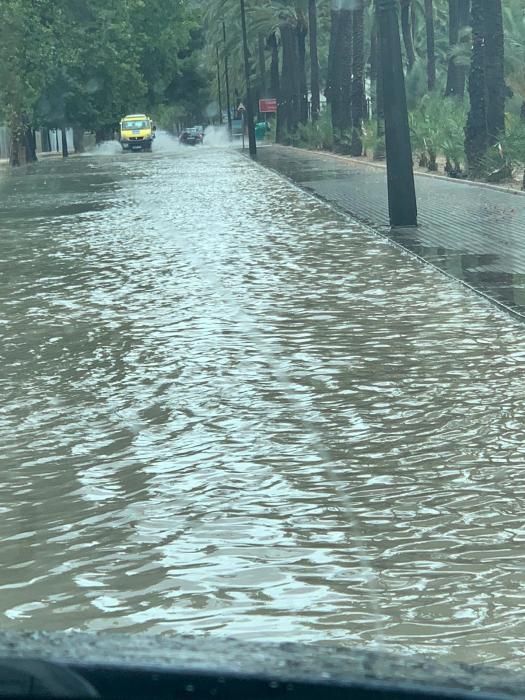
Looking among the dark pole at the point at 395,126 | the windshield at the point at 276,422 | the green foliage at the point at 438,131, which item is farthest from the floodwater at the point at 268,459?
the green foliage at the point at 438,131

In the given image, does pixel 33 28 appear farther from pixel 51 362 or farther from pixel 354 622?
pixel 354 622

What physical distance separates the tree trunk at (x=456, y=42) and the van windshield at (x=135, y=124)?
30.4 m

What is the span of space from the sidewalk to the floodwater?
22.7 inches

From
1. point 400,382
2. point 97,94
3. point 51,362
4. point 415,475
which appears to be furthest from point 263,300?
point 97,94

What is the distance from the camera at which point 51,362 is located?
10266 millimetres

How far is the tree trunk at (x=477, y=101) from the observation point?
32.1m

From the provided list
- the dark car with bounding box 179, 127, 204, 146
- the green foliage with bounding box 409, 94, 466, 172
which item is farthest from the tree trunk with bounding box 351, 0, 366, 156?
the dark car with bounding box 179, 127, 204, 146

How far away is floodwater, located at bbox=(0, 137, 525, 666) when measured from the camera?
4770mm

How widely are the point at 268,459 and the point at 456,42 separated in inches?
2095

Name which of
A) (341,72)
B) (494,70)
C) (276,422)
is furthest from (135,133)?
(276,422)

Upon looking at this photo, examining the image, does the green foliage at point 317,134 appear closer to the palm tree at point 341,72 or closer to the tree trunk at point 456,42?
the palm tree at point 341,72

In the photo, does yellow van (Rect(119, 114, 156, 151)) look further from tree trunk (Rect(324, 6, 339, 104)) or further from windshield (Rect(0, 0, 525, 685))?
windshield (Rect(0, 0, 525, 685))

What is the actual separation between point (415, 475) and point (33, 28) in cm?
5810

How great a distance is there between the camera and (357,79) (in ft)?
169
